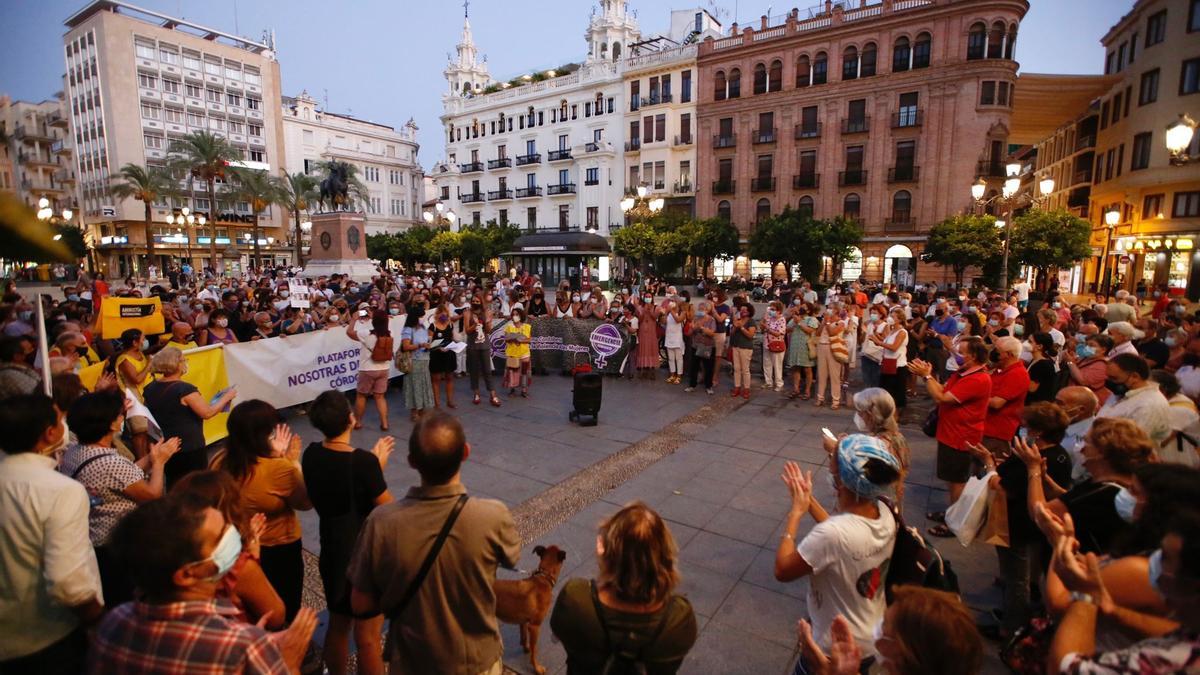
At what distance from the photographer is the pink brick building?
35.7m

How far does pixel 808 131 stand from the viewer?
137ft

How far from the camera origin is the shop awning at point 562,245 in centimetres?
3966

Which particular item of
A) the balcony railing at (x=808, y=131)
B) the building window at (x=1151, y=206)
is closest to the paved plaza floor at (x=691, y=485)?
the building window at (x=1151, y=206)

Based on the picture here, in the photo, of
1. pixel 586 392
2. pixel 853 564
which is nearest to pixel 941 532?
pixel 853 564

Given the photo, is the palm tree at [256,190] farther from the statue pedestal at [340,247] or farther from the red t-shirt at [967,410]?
the red t-shirt at [967,410]

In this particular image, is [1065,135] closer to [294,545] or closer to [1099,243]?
[1099,243]

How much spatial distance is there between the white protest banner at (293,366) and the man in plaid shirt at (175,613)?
7.58m

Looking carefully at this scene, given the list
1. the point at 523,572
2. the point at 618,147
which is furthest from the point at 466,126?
the point at 523,572

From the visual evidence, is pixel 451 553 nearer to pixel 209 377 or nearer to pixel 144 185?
pixel 209 377

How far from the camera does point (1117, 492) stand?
9.31 ft

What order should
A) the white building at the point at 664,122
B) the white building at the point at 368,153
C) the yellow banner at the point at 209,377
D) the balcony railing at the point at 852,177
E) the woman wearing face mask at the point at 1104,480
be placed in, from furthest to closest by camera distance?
the white building at the point at 368,153 < the white building at the point at 664,122 < the balcony railing at the point at 852,177 < the yellow banner at the point at 209,377 < the woman wearing face mask at the point at 1104,480

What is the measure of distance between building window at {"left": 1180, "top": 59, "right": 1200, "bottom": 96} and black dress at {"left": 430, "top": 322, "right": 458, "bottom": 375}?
122ft

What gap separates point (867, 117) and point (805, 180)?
5.57 metres

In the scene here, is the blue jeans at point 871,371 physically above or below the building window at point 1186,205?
below
